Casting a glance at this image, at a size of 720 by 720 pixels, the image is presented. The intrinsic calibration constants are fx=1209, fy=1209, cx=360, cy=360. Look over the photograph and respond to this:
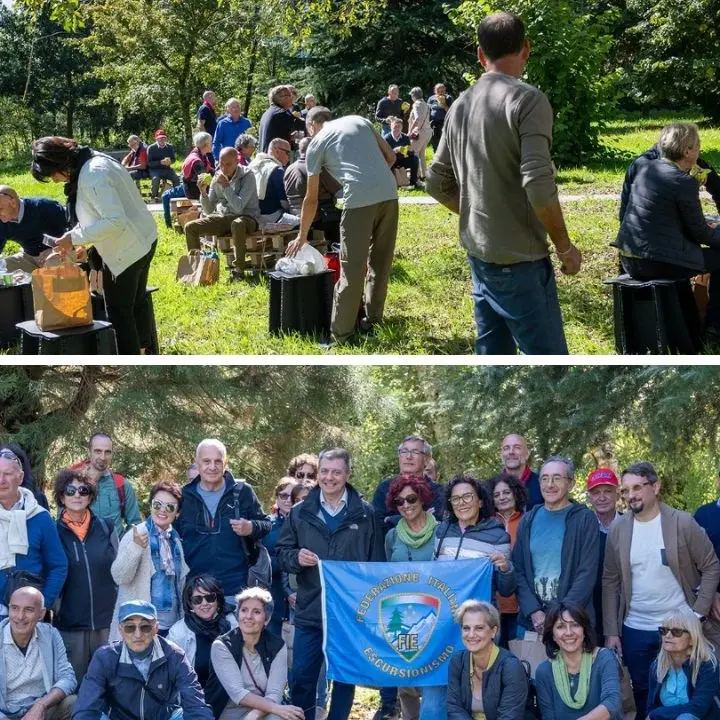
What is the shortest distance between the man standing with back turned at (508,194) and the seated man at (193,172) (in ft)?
33.9

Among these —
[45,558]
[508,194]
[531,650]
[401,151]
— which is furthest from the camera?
[401,151]

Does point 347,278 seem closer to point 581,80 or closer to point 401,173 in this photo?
point 401,173

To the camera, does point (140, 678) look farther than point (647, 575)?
No

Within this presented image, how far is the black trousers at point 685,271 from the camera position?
7.71 meters

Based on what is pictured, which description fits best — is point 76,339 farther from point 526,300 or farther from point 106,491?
point 526,300

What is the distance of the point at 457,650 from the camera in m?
6.54

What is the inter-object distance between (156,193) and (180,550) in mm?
14726

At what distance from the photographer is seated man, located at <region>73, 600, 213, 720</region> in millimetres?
6180

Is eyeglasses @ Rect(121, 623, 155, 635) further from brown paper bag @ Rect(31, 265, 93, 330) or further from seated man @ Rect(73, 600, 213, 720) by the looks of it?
brown paper bag @ Rect(31, 265, 93, 330)

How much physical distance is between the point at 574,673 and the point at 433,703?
87 cm

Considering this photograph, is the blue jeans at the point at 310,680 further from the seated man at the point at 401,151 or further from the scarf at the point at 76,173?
the seated man at the point at 401,151

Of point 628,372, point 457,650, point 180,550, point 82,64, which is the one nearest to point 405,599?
point 457,650

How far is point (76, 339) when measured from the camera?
24.9 feet

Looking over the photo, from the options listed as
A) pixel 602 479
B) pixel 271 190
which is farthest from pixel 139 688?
pixel 271 190
